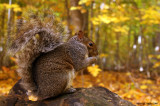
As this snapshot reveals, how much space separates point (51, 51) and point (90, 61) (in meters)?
0.48

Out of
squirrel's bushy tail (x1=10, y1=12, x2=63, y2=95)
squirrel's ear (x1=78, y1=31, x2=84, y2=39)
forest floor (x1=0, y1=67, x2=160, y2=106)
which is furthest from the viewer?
forest floor (x1=0, y1=67, x2=160, y2=106)

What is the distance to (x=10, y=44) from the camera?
1.69 metres

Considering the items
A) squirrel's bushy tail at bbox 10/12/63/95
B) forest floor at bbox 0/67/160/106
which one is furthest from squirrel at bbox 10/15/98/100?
forest floor at bbox 0/67/160/106

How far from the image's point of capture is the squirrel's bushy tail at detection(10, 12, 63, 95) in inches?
64.4

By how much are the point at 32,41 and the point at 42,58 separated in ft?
0.76

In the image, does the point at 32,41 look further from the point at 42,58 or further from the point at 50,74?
the point at 50,74

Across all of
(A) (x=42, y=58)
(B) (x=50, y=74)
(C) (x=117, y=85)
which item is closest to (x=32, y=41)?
(A) (x=42, y=58)

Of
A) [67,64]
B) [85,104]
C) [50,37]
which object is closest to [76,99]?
[85,104]

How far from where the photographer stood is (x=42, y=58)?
5.86ft

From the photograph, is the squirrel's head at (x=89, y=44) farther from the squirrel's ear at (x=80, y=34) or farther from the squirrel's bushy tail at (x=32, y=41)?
the squirrel's bushy tail at (x=32, y=41)

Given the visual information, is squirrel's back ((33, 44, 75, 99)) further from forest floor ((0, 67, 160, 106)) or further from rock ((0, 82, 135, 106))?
forest floor ((0, 67, 160, 106))

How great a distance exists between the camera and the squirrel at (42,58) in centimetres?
166

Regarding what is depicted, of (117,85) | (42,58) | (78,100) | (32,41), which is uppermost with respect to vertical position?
(32,41)

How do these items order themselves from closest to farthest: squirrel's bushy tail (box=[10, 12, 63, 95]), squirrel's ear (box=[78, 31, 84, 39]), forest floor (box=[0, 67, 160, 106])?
squirrel's bushy tail (box=[10, 12, 63, 95]) < squirrel's ear (box=[78, 31, 84, 39]) < forest floor (box=[0, 67, 160, 106])
